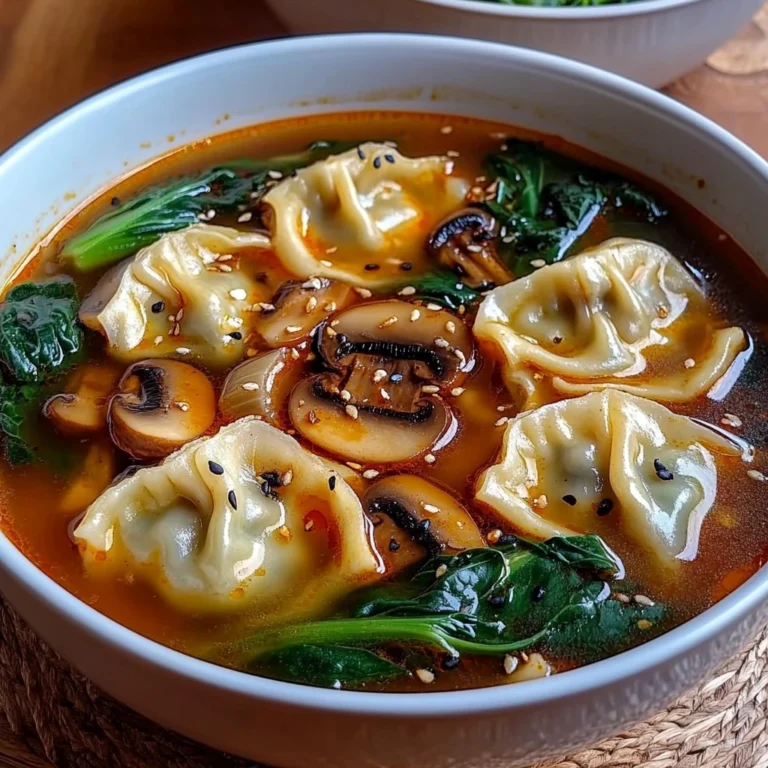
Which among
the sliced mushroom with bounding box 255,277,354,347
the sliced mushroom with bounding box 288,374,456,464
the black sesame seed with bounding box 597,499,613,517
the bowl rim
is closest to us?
the black sesame seed with bounding box 597,499,613,517

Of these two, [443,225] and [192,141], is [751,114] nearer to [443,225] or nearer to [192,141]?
[443,225]

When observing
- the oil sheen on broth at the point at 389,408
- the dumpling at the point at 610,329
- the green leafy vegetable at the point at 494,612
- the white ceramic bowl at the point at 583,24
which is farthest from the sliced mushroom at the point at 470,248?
the green leafy vegetable at the point at 494,612

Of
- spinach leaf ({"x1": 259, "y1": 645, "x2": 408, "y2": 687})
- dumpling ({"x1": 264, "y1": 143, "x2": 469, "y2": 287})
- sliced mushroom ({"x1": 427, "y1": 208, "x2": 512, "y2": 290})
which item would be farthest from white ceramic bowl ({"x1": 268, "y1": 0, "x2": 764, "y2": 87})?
spinach leaf ({"x1": 259, "y1": 645, "x2": 408, "y2": 687})

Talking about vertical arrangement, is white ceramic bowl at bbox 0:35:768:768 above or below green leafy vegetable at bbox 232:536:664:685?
above

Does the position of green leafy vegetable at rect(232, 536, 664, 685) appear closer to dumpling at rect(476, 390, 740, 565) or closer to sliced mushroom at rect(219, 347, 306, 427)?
dumpling at rect(476, 390, 740, 565)

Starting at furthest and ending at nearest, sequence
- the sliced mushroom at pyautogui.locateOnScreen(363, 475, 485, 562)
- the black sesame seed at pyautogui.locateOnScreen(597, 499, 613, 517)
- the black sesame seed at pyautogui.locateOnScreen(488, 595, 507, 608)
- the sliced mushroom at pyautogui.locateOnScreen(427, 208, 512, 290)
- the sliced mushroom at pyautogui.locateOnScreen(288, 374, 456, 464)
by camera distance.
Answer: the sliced mushroom at pyautogui.locateOnScreen(427, 208, 512, 290) → the sliced mushroom at pyautogui.locateOnScreen(288, 374, 456, 464) → the black sesame seed at pyautogui.locateOnScreen(597, 499, 613, 517) → the sliced mushroom at pyautogui.locateOnScreen(363, 475, 485, 562) → the black sesame seed at pyautogui.locateOnScreen(488, 595, 507, 608)

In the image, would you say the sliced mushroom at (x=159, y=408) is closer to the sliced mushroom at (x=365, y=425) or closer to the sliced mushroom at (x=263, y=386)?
the sliced mushroom at (x=263, y=386)

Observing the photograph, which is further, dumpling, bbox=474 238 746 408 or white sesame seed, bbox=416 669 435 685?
dumpling, bbox=474 238 746 408

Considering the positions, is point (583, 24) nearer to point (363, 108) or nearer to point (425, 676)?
point (363, 108)
